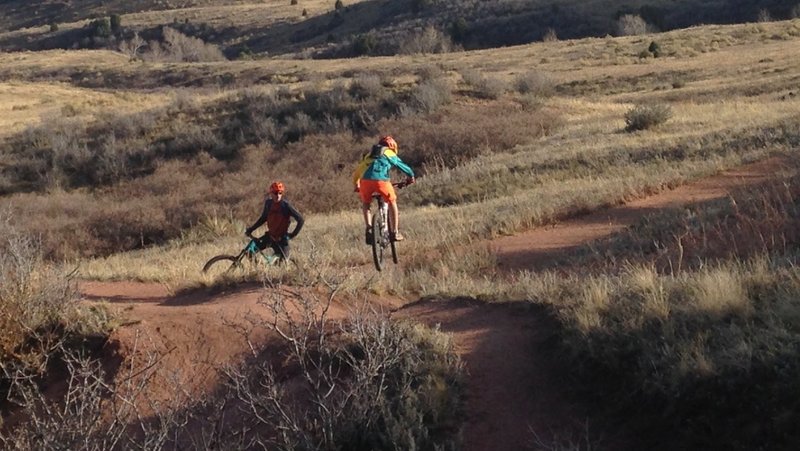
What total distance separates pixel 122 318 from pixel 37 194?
22202 mm

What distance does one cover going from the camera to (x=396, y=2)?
86000 mm

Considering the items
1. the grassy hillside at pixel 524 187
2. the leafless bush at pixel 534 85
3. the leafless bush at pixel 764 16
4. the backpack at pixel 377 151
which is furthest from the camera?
the leafless bush at pixel 764 16

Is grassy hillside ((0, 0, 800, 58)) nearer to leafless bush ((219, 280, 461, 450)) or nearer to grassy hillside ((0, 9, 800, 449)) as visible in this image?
grassy hillside ((0, 9, 800, 449))

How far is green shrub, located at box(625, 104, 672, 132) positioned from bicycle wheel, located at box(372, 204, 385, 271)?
511 inches

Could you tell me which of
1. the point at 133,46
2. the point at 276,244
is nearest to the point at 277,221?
the point at 276,244

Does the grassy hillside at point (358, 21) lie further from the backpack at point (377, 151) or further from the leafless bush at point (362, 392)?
the leafless bush at point (362, 392)

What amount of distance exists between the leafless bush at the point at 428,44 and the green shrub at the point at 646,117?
39.8 meters

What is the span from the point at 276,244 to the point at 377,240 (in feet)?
4.29

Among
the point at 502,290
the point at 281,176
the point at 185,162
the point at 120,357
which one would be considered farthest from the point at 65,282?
the point at 185,162

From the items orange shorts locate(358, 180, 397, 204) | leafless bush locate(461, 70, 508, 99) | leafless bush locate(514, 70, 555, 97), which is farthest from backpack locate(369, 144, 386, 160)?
leafless bush locate(514, 70, 555, 97)

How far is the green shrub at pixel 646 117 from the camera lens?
22.7 m

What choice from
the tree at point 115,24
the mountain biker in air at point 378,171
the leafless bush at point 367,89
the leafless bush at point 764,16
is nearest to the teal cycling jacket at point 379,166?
the mountain biker in air at point 378,171

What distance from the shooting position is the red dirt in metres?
5.84

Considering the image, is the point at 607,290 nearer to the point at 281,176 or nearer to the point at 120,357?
the point at 120,357
